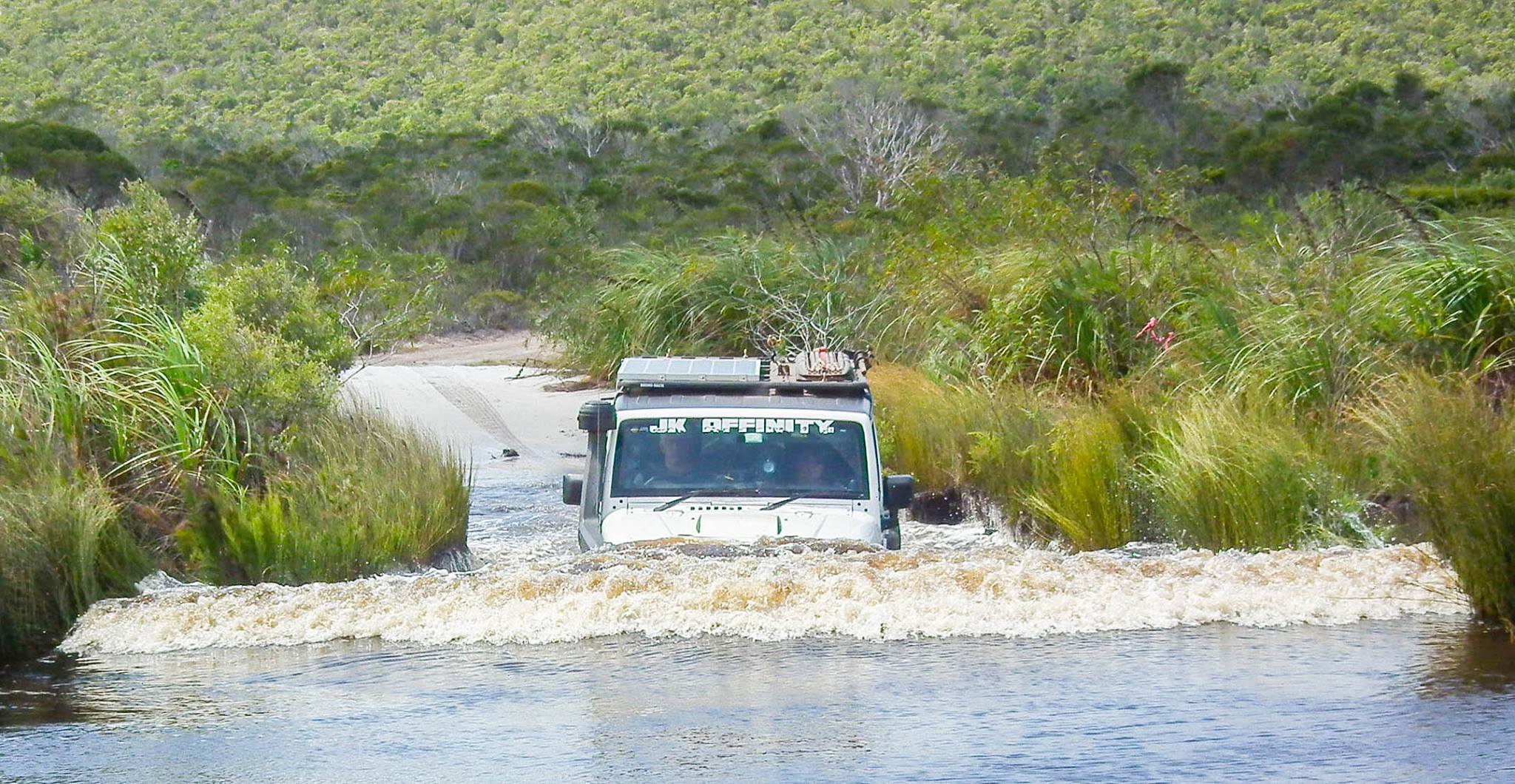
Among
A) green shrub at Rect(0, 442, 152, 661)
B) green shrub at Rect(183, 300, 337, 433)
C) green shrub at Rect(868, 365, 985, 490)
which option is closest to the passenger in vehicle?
green shrub at Rect(183, 300, 337, 433)

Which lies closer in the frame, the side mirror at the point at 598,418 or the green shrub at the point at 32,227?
the side mirror at the point at 598,418

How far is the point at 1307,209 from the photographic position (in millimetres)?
15102

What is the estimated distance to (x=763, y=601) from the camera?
29.3 ft

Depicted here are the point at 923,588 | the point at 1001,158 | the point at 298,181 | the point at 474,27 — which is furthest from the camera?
the point at 474,27

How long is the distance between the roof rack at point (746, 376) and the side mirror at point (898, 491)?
30.4 inches

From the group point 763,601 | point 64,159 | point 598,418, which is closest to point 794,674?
point 763,601

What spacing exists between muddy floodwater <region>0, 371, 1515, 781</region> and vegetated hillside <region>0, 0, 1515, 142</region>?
45634mm

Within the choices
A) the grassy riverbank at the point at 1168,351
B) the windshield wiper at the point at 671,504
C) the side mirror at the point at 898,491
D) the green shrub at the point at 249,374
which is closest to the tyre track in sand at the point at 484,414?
the grassy riverbank at the point at 1168,351

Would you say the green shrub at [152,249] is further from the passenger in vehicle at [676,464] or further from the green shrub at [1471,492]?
the green shrub at [1471,492]

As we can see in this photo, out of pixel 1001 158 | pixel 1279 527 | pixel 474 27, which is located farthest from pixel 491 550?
pixel 474 27

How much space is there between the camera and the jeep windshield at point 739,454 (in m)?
10.1

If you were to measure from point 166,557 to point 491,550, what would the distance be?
9.89 feet

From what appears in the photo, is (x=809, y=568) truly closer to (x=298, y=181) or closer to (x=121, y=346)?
(x=121, y=346)

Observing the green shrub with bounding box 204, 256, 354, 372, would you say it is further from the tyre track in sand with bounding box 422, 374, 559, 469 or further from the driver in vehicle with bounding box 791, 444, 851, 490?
the tyre track in sand with bounding box 422, 374, 559, 469
